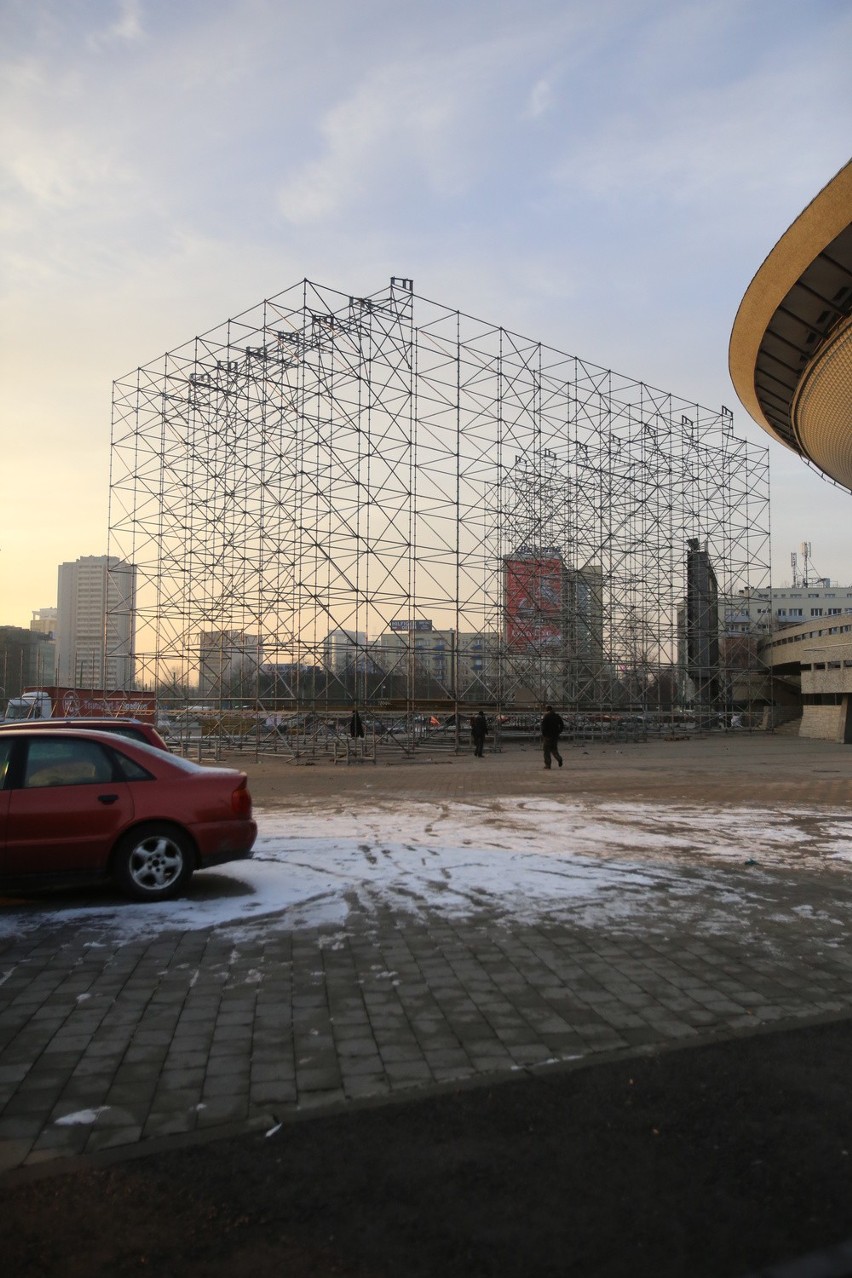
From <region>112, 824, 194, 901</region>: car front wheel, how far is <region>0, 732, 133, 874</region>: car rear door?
0.13 metres

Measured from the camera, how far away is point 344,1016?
13.8ft

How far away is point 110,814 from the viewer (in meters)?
6.45

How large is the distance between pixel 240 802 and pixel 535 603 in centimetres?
2533

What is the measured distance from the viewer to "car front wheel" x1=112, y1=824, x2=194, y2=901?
6414mm

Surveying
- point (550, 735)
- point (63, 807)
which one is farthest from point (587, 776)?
point (63, 807)

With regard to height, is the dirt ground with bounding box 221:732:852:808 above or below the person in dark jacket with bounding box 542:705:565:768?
below

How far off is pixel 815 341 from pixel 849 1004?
14278 millimetres

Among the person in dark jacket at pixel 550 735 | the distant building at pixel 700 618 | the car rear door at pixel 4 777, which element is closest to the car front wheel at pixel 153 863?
the car rear door at pixel 4 777

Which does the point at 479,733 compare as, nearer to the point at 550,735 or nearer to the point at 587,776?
the point at 550,735

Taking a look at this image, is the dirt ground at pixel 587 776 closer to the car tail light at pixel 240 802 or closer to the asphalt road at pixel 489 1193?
the car tail light at pixel 240 802

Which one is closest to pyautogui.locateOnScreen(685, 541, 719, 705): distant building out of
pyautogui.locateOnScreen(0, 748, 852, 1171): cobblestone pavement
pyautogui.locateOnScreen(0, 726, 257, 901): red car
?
pyautogui.locateOnScreen(0, 726, 257, 901): red car

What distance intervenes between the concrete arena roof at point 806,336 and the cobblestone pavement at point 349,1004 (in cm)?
1008

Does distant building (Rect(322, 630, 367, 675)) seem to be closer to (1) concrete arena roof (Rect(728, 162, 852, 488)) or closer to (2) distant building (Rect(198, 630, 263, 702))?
(2) distant building (Rect(198, 630, 263, 702))

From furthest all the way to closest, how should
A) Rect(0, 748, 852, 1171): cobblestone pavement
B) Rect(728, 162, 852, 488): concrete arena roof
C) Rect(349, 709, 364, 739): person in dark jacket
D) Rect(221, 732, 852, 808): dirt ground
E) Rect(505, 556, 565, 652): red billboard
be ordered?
Rect(505, 556, 565, 652): red billboard < Rect(349, 709, 364, 739): person in dark jacket < Rect(221, 732, 852, 808): dirt ground < Rect(728, 162, 852, 488): concrete arena roof < Rect(0, 748, 852, 1171): cobblestone pavement
